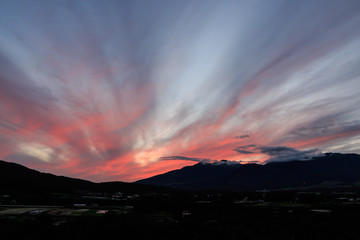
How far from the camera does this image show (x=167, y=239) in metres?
66.1

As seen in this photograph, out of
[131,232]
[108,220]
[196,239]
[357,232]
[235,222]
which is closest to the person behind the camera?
[196,239]

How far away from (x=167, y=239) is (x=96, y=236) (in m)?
19.3

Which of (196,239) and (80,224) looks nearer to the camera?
(196,239)

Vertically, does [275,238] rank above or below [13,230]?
below

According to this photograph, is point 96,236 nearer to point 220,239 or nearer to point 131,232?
point 131,232

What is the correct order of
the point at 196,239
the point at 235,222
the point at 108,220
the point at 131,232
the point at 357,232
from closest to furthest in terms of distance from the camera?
1. the point at 196,239
2. the point at 131,232
3. the point at 357,232
4. the point at 108,220
5. the point at 235,222

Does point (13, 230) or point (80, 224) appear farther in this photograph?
point (80, 224)

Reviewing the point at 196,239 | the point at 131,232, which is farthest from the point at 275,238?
the point at 131,232

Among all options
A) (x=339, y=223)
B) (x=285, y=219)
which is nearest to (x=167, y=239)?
(x=285, y=219)

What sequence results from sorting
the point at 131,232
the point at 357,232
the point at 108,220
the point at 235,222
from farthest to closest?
the point at 235,222, the point at 108,220, the point at 357,232, the point at 131,232

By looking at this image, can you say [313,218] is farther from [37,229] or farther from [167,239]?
[37,229]

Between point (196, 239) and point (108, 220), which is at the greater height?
point (108, 220)

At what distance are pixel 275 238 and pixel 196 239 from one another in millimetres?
23838

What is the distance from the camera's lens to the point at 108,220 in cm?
8450
